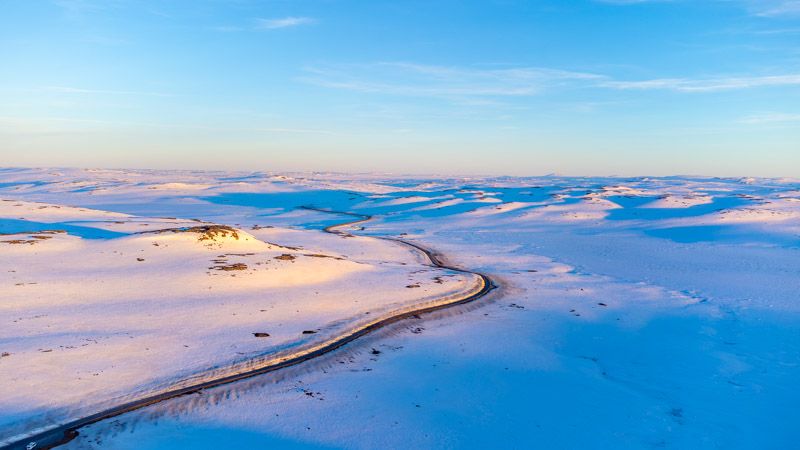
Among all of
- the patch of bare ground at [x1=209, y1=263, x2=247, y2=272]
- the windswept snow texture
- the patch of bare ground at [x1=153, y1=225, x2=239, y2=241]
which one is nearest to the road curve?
the windswept snow texture

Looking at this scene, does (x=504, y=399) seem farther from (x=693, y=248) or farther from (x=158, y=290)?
(x=693, y=248)

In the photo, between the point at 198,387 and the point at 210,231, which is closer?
the point at 198,387

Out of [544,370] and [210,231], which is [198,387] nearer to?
[544,370]

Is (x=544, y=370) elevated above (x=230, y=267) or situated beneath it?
situated beneath

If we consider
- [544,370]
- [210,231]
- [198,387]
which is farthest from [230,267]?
[544,370]

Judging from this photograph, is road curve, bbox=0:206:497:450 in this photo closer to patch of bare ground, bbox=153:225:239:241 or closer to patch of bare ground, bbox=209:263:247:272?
patch of bare ground, bbox=209:263:247:272

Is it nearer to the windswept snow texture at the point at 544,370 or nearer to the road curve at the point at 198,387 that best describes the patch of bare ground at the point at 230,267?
the windswept snow texture at the point at 544,370

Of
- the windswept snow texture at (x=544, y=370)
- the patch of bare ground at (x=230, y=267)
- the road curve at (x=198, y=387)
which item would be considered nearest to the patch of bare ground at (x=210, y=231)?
the windswept snow texture at (x=544, y=370)

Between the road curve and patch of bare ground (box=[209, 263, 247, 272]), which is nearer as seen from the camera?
the road curve

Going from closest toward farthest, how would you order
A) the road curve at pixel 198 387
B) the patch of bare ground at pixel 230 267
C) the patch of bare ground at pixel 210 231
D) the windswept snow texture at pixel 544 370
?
the road curve at pixel 198 387 → the windswept snow texture at pixel 544 370 → the patch of bare ground at pixel 230 267 → the patch of bare ground at pixel 210 231

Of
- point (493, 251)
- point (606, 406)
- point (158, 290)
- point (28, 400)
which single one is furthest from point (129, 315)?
point (493, 251)

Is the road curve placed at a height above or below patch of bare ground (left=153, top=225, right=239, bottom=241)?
below
